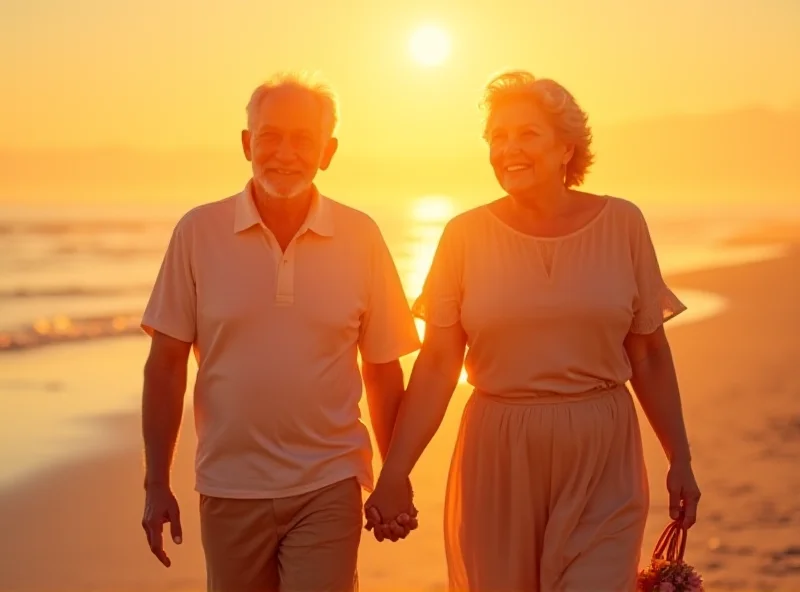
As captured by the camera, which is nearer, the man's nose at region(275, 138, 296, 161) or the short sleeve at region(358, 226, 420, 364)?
the man's nose at region(275, 138, 296, 161)

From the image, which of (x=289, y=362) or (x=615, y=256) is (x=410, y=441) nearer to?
(x=289, y=362)

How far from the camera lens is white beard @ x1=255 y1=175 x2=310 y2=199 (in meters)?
4.55

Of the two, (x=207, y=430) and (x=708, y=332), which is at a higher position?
(x=207, y=430)

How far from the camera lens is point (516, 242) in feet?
15.5


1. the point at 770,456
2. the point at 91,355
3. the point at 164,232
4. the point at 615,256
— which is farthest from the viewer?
the point at 164,232

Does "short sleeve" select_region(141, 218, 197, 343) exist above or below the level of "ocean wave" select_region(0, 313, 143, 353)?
above

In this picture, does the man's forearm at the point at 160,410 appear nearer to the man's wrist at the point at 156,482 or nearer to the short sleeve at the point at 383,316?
the man's wrist at the point at 156,482

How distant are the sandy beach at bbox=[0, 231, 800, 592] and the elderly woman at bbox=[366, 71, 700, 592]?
7.71ft

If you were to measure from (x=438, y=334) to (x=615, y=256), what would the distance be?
742mm

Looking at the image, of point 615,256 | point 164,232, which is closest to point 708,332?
point 615,256

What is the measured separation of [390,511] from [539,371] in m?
→ 0.80

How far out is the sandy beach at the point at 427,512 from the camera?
721cm

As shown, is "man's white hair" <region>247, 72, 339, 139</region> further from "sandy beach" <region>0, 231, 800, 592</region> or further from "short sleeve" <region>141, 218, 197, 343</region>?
"sandy beach" <region>0, 231, 800, 592</region>

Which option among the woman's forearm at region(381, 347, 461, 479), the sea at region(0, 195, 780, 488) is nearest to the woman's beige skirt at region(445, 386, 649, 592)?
the woman's forearm at region(381, 347, 461, 479)
